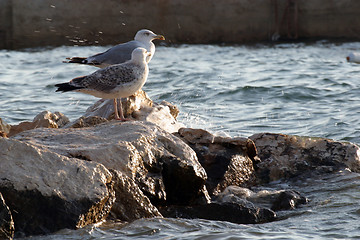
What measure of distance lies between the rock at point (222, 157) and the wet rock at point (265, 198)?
228 mm

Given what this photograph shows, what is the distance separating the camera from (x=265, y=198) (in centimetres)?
542

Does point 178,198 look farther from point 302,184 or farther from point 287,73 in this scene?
point 287,73

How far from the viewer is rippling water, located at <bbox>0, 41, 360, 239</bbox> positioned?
465 centimetres

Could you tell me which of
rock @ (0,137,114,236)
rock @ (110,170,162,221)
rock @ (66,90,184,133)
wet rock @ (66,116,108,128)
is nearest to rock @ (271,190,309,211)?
rock @ (110,170,162,221)

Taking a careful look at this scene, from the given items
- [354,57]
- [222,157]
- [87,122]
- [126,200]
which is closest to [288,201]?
[222,157]

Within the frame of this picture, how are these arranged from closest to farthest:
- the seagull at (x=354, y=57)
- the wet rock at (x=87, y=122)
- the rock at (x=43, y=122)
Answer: the wet rock at (x=87, y=122) < the rock at (x=43, y=122) < the seagull at (x=354, y=57)

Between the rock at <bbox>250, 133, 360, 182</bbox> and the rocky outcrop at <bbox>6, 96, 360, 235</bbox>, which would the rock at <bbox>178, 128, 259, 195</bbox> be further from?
the rock at <bbox>250, 133, 360, 182</bbox>

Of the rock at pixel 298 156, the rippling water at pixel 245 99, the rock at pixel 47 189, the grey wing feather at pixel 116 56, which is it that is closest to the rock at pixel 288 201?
the rippling water at pixel 245 99

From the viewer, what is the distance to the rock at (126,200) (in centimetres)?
466

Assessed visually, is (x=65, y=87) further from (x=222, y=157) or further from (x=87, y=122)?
(x=222, y=157)

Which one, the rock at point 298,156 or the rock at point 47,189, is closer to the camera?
the rock at point 47,189

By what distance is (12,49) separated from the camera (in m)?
19.3

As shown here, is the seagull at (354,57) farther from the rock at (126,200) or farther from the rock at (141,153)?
the rock at (126,200)

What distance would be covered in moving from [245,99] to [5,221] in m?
7.60
